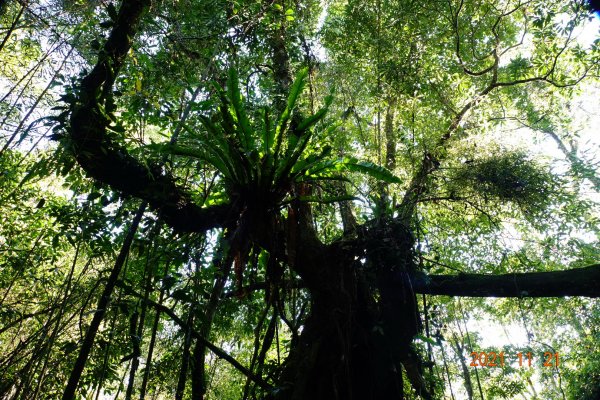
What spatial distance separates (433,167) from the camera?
4.10m

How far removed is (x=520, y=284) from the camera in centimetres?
288

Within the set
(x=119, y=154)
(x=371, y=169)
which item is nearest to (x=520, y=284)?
(x=371, y=169)

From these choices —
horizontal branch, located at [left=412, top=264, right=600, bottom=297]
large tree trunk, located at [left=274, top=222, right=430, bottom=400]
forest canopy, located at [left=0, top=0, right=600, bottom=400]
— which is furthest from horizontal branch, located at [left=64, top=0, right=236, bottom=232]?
horizontal branch, located at [left=412, top=264, right=600, bottom=297]

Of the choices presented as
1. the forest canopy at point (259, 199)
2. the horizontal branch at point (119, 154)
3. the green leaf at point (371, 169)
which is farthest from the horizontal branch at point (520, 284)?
the horizontal branch at point (119, 154)

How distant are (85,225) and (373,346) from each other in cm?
224

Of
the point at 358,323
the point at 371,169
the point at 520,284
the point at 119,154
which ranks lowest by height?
the point at 358,323

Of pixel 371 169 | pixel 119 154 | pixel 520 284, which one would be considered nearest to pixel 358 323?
pixel 371 169

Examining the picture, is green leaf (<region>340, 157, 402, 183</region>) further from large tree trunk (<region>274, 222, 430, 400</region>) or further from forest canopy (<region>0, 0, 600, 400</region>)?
large tree trunk (<region>274, 222, 430, 400</region>)

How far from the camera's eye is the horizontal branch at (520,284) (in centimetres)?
272

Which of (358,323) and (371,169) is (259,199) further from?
(358,323)

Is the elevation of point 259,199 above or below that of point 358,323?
above

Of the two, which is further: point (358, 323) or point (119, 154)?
point (358, 323)

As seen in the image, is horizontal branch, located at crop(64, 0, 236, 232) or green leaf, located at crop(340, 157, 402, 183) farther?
green leaf, located at crop(340, 157, 402, 183)

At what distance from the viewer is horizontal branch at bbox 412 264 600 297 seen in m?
2.72
